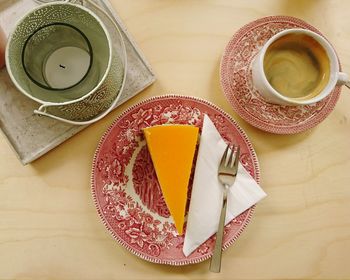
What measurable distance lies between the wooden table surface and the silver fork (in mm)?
42

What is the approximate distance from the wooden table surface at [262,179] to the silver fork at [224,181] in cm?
4

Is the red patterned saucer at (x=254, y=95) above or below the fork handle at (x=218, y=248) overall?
above

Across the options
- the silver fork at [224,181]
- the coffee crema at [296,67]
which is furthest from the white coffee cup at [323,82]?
the silver fork at [224,181]

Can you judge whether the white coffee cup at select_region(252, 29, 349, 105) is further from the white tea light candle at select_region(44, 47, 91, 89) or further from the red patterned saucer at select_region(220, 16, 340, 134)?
the white tea light candle at select_region(44, 47, 91, 89)

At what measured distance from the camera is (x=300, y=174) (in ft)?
2.47

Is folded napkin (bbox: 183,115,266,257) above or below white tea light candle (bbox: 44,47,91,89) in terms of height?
below

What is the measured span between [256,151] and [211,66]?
6.6 inches

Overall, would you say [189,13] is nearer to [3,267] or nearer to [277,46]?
[277,46]

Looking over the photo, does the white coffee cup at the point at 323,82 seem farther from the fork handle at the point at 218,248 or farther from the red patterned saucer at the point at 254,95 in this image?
the fork handle at the point at 218,248

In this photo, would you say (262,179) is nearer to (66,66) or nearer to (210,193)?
(210,193)

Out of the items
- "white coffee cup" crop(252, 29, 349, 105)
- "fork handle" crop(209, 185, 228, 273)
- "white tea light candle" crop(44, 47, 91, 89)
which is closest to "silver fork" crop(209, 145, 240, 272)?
"fork handle" crop(209, 185, 228, 273)

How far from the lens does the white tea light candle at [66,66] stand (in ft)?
2.26

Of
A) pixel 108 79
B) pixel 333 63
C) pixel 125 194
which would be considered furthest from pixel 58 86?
pixel 333 63

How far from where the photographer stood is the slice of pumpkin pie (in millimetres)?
698
